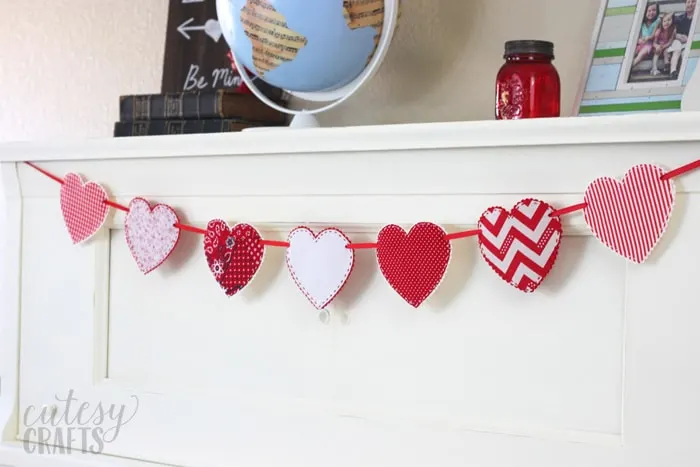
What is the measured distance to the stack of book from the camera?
1.14m

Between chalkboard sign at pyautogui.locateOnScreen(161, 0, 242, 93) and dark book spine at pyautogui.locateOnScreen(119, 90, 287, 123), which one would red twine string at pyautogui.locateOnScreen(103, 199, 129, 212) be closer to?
dark book spine at pyautogui.locateOnScreen(119, 90, 287, 123)

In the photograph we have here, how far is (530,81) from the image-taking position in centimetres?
93

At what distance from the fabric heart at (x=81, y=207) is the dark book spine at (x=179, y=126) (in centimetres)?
16

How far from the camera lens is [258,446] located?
3.11 feet

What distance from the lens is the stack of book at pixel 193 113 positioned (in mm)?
1144

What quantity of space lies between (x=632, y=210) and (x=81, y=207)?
26.5 inches

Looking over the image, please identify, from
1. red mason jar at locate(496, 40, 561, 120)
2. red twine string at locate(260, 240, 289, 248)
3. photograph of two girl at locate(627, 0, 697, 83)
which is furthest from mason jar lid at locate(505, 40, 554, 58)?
red twine string at locate(260, 240, 289, 248)

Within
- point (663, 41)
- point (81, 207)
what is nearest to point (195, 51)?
point (81, 207)

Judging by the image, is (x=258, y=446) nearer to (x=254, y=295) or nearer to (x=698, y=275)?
(x=254, y=295)

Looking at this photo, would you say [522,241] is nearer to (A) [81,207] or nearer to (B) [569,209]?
(B) [569,209]

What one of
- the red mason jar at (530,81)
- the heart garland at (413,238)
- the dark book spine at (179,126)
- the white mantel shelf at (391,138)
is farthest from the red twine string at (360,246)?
the dark book spine at (179,126)

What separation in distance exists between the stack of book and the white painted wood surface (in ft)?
0.49

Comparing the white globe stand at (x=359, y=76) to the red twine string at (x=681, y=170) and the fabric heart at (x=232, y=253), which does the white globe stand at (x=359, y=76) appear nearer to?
the fabric heart at (x=232, y=253)

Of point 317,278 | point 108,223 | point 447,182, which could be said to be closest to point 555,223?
Answer: point 447,182
